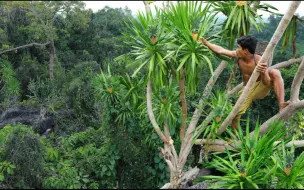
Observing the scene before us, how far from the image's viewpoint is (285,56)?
13.9 m

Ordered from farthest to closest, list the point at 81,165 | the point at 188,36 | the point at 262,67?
the point at 81,165
the point at 188,36
the point at 262,67

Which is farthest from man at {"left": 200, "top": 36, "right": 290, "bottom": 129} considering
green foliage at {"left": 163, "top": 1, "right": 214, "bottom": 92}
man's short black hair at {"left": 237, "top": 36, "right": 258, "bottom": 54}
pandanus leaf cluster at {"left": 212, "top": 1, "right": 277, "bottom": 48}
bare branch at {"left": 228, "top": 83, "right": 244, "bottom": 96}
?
bare branch at {"left": 228, "top": 83, "right": 244, "bottom": 96}

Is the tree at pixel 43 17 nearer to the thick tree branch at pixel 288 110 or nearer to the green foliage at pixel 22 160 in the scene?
the green foliage at pixel 22 160

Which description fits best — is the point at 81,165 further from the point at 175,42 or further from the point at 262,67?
the point at 262,67

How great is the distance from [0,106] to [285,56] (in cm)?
986

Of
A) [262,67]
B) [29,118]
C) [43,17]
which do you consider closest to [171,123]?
[262,67]

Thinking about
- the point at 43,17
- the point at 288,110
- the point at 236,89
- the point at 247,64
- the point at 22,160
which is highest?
the point at 43,17

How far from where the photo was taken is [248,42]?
4.15 meters

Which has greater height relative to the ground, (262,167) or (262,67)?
(262,67)

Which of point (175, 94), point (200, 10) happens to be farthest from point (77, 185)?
point (200, 10)

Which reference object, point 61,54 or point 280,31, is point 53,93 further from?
point 280,31

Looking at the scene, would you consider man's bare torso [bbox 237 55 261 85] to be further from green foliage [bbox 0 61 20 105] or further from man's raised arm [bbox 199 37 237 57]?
green foliage [bbox 0 61 20 105]

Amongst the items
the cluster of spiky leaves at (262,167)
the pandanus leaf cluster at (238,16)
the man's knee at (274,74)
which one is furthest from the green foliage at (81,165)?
the man's knee at (274,74)

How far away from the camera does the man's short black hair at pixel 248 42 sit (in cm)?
412
